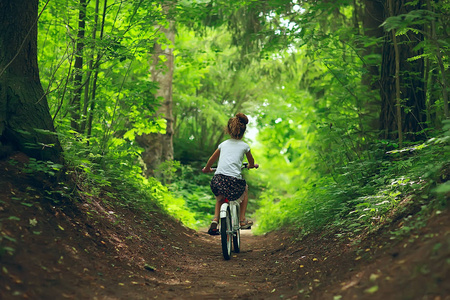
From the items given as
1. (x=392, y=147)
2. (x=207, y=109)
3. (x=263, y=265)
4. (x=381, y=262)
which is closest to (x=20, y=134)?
(x=263, y=265)

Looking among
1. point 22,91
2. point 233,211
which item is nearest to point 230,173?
point 233,211

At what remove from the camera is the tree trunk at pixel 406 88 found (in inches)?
268

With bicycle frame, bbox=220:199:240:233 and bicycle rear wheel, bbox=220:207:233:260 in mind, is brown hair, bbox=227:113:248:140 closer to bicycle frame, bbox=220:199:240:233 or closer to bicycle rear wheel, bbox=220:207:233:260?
bicycle frame, bbox=220:199:240:233

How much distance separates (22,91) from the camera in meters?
5.04

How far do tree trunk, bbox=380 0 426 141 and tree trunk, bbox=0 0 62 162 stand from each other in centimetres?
520

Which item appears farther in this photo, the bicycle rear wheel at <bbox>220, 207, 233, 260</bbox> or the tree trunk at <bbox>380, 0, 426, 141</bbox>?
the tree trunk at <bbox>380, 0, 426, 141</bbox>

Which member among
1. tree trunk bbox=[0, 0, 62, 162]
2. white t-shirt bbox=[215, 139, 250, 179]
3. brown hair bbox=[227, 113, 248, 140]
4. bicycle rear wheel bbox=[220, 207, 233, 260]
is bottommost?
bicycle rear wheel bbox=[220, 207, 233, 260]

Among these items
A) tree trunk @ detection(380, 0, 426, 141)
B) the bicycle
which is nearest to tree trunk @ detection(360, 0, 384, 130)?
tree trunk @ detection(380, 0, 426, 141)

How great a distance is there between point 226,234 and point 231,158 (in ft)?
3.97

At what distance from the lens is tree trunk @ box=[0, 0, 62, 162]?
15.9 feet

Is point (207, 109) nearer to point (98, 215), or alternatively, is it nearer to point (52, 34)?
point (52, 34)

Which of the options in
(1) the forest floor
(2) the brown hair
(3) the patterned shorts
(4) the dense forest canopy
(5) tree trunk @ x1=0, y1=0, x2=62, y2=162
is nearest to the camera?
(1) the forest floor

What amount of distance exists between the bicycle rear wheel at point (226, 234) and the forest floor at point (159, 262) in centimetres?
21

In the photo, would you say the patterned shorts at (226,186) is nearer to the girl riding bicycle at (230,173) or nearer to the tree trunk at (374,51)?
the girl riding bicycle at (230,173)
